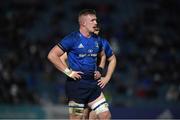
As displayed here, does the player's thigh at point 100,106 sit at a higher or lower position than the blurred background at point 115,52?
higher

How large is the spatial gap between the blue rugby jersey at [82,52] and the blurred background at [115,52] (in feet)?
20.5

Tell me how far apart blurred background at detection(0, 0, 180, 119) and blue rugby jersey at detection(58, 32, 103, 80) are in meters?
6.25

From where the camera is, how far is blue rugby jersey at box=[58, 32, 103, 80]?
7688mm

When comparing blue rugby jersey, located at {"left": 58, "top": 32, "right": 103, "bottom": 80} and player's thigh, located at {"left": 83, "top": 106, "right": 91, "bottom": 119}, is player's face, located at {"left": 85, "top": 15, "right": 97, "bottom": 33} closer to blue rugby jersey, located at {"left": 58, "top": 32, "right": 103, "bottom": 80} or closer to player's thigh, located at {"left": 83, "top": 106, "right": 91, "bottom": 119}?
blue rugby jersey, located at {"left": 58, "top": 32, "right": 103, "bottom": 80}

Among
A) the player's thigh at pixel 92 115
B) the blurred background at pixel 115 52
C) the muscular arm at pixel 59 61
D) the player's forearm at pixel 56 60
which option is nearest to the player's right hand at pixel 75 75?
the muscular arm at pixel 59 61

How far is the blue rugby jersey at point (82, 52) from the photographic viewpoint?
7.69 meters

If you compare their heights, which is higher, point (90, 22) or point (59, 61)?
point (90, 22)

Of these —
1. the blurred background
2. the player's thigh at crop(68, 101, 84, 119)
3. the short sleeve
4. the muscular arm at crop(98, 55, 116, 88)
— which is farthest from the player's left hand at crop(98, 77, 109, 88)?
the blurred background

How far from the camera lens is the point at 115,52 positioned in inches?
720

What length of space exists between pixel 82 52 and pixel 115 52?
10.6 meters

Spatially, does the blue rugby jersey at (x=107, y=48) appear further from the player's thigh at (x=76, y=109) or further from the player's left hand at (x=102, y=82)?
the player's thigh at (x=76, y=109)

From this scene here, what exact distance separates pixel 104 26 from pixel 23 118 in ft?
21.2

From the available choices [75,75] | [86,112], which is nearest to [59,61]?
[75,75]

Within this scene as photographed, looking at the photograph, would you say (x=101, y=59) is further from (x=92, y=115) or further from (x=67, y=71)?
(x=92, y=115)
